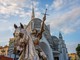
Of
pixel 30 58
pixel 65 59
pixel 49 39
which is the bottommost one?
pixel 30 58

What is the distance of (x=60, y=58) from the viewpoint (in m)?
59.3

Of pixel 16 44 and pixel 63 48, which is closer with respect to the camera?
pixel 16 44

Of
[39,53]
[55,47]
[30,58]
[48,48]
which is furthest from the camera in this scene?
[55,47]

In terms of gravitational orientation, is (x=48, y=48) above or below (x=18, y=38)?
above

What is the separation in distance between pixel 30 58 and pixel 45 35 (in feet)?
159

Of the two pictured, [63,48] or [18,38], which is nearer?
[18,38]

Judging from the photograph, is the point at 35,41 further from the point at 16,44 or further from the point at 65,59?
the point at 65,59

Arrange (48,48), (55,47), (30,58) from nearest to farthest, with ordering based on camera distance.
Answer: (30,58), (48,48), (55,47)

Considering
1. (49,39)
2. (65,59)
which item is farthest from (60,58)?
(49,39)

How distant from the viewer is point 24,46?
5.75m

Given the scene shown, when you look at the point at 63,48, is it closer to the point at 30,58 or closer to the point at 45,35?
the point at 45,35

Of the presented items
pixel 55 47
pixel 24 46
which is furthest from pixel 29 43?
pixel 55 47

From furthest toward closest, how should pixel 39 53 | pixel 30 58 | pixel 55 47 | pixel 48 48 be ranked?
1. pixel 55 47
2. pixel 48 48
3. pixel 39 53
4. pixel 30 58

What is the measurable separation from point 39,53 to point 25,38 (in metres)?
0.64
